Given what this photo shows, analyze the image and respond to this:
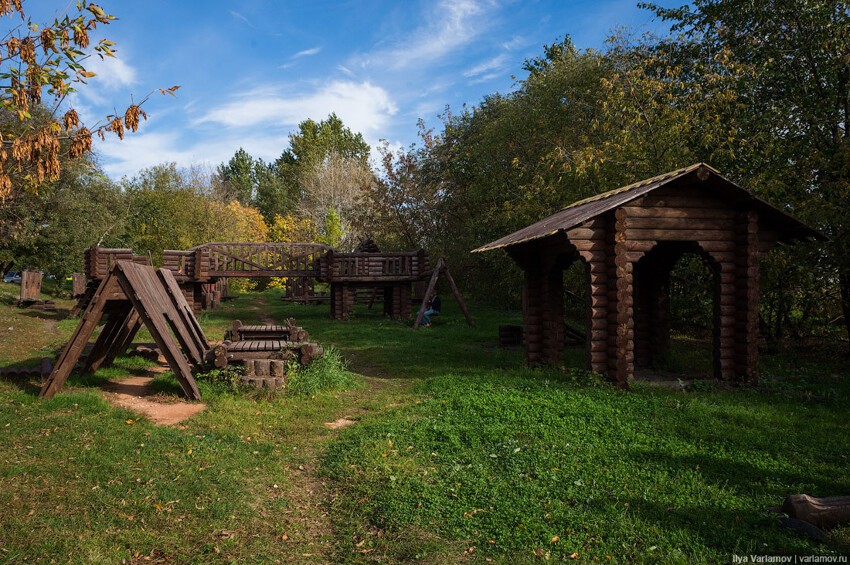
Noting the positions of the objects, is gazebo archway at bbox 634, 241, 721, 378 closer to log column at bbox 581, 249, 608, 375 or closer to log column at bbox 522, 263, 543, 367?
log column at bbox 522, 263, 543, 367

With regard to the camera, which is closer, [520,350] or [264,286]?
[520,350]

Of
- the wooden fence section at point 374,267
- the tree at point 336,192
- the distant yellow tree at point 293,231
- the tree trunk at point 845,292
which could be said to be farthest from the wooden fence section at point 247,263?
the tree at point 336,192

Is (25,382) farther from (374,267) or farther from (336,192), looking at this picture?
(336,192)

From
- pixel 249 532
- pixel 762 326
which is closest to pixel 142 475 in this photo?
pixel 249 532

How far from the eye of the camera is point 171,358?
341 inches

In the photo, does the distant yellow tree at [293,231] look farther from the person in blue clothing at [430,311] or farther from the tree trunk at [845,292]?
the tree trunk at [845,292]

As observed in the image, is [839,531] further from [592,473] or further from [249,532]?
[249,532]

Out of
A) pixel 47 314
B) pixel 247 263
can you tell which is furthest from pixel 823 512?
pixel 47 314

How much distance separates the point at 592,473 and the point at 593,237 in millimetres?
5071

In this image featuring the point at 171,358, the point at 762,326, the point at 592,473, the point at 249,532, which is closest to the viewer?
the point at 249,532

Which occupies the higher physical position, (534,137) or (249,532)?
(534,137)

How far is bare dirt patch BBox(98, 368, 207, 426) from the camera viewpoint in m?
7.82

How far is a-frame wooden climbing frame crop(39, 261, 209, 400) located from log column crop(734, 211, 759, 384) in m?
9.82

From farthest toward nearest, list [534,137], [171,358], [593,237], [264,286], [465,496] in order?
[264,286]
[534,137]
[593,237]
[171,358]
[465,496]
